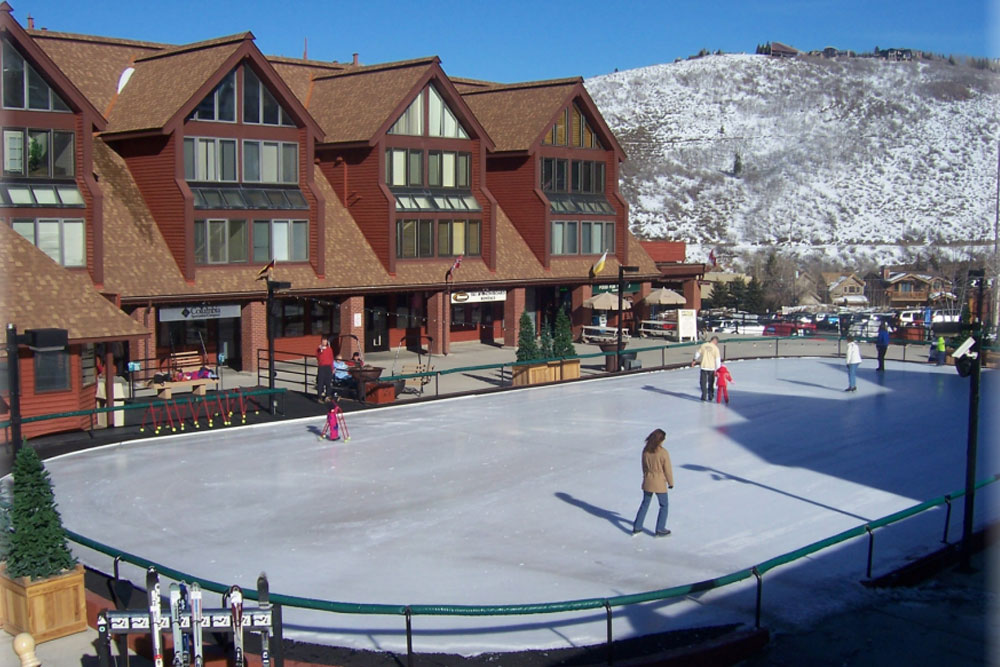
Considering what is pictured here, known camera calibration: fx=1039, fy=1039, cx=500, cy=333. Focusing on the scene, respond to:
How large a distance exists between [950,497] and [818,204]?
398ft

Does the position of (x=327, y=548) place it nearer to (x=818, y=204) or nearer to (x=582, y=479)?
(x=582, y=479)

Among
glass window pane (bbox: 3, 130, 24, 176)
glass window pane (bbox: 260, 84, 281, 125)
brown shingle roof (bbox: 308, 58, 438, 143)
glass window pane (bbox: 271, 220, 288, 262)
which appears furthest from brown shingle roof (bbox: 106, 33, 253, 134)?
brown shingle roof (bbox: 308, 58, 438, 143)

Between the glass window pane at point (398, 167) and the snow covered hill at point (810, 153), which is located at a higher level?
the snow covered hill at point (810, 153)

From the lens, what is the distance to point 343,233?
124 ft

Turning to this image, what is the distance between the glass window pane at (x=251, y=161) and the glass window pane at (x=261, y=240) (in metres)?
1.48

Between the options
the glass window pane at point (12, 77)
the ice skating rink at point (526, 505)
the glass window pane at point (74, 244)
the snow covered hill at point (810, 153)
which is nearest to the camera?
the ice skating rink at point (526, 505)

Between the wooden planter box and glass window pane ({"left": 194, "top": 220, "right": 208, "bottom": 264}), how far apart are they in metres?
22.2

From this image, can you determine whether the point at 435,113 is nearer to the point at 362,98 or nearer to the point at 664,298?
the point at 362,98

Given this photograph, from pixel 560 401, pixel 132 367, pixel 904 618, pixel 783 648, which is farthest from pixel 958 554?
pixel 132 367

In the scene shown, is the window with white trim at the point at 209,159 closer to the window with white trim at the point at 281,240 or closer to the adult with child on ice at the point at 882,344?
the window with white trim at the point at 281,240

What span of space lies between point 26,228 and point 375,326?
1423cm

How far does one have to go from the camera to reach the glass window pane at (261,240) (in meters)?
34.2

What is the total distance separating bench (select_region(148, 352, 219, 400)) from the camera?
25.4 metres

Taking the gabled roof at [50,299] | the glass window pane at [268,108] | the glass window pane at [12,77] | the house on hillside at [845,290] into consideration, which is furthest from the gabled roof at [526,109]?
the house on hillside at [845,290]
